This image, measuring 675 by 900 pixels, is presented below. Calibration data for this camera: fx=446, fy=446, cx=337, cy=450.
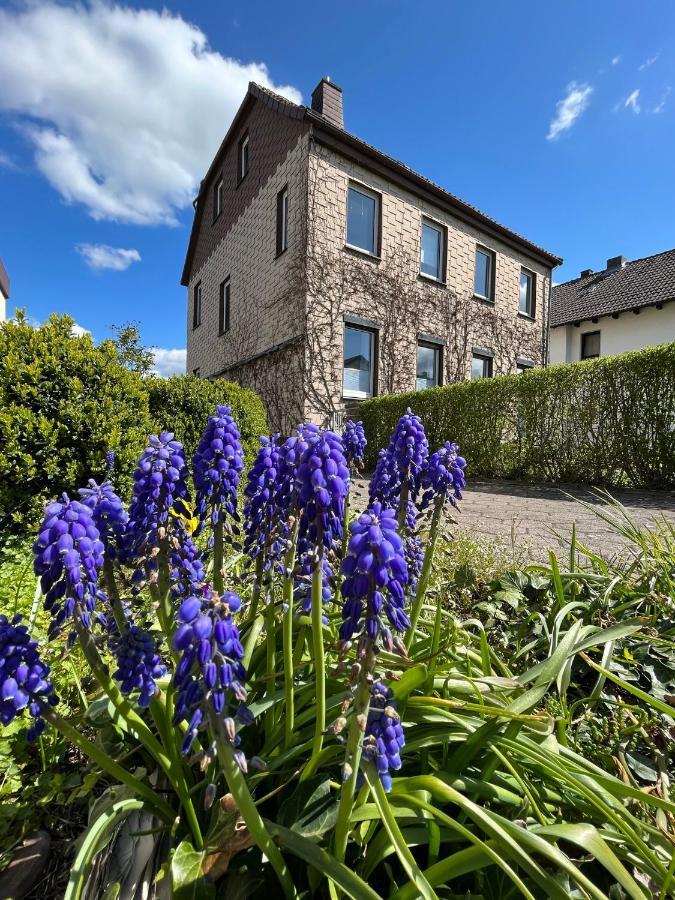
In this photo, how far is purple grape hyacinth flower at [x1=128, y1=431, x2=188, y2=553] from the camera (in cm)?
121

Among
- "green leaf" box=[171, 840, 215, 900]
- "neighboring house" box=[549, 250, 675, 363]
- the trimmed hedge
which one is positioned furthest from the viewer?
"neighboring house" box=[549, 250, 675, 363]

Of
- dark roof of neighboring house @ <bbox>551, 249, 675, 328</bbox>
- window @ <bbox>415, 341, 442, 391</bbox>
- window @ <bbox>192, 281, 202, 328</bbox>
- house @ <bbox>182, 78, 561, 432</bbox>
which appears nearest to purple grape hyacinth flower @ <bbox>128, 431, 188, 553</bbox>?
house @ <bbox>182, 78, 561, 432</bbox>

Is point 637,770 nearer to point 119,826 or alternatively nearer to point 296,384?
point 119,826

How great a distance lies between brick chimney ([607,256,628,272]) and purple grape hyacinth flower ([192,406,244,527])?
95.2 ft

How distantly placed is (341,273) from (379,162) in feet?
10.5

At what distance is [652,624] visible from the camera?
2123 mm

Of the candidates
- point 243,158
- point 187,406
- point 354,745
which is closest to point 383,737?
point 354,745

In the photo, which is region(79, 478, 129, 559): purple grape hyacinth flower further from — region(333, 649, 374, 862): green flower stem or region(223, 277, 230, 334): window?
region(223, 277, 230, 334): window

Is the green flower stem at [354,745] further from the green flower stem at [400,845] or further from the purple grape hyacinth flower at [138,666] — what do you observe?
the purple grape hyacinth flower at [138,666]

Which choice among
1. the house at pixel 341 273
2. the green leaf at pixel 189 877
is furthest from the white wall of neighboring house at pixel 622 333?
the green leaf at pixel 189 877

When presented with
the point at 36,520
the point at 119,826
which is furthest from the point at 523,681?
the point at 36,520

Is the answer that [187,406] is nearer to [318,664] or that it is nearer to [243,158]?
[318,664]

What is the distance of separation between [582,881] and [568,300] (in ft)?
88.3

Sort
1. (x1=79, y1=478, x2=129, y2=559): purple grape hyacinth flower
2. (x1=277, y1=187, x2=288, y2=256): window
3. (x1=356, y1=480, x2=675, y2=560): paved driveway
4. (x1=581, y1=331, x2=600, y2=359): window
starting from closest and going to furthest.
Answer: (x1=79, y1=478, x2=129, y2=559): purple grape hyacinth flower → (x1=356, y1=480, x2=675, y2=560): paved driveway → (x1=277, y1=187, x2=288, y2=256): window → (x1=581, y1=331, x2=600, y2=359): window
